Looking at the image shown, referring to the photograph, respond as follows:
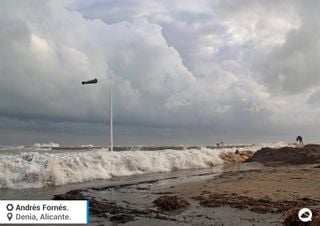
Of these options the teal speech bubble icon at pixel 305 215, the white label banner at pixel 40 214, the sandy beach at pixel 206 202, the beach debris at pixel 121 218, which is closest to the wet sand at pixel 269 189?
the sandy beach at pixel 206 202

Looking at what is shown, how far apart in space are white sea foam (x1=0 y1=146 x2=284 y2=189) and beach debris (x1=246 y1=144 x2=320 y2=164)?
24.1 feet

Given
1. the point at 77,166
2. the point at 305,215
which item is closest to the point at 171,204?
the point at 305,215

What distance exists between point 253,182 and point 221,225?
343 inches

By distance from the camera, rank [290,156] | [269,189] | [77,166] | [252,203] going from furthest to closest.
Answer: [290,156], [77,166], [269,189], [252,203]

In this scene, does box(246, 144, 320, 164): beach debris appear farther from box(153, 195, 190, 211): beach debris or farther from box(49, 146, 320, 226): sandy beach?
box(153, 195, 190, 211): beach debris

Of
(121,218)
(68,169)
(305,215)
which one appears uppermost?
(68,169)

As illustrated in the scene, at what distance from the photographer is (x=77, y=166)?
22.9 m

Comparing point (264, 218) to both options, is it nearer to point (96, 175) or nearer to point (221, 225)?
point (221, 225)

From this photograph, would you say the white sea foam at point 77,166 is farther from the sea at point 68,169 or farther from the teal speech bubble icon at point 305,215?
the teal speech bubble icon at point 305,215

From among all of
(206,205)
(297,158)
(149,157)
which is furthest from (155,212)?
(297,158)

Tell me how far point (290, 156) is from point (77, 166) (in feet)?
67.8

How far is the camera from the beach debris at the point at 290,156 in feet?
116

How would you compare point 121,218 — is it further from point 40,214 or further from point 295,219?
point 295,219

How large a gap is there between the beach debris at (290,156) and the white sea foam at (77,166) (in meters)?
7.34
